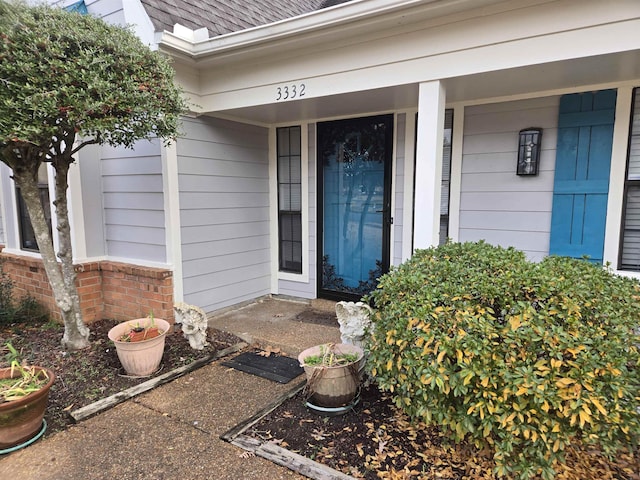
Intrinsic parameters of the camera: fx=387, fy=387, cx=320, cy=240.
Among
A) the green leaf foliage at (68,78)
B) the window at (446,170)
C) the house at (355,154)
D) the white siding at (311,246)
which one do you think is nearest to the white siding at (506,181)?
the house at (355,154)

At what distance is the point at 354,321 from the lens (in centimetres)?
281

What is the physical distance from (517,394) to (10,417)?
104 inches

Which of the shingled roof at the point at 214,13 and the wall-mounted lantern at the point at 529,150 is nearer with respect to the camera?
the wall-mounted lantern at the point at 529,150

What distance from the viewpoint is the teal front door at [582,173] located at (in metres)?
3.18

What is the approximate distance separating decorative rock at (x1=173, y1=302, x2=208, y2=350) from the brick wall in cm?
44

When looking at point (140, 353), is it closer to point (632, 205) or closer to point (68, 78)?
point (68, 78)

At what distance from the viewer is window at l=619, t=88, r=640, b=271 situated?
123 inches

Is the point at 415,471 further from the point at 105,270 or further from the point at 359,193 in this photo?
the point at 105,270

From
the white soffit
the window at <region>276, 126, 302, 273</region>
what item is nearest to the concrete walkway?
the window at <region>276, 126, 302, 273</region>

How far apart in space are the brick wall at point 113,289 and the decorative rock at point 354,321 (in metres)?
1.93

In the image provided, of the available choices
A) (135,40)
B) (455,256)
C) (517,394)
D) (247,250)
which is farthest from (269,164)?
(517,394)

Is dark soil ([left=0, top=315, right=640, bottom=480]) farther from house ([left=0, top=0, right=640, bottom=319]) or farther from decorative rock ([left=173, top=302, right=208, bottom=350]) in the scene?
house ([left=0, top=0, right=640, bottom=319])

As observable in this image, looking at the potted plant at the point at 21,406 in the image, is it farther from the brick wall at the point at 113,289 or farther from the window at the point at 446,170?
the window at the point at 446,170

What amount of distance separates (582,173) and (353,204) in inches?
87.1
